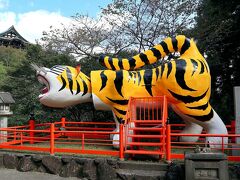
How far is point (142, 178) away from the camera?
21.5 ft

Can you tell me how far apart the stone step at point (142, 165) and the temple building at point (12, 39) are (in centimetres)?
3515

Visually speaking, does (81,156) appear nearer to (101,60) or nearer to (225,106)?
(101,60)

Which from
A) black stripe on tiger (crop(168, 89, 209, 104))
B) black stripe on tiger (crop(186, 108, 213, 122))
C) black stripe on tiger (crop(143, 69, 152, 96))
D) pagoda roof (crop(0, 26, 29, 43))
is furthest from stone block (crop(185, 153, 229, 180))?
pagoda roof (crop(0, 26, 29, 43))

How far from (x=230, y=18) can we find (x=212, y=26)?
823 mm

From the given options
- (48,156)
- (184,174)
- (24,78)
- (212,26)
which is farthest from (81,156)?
(24,78)

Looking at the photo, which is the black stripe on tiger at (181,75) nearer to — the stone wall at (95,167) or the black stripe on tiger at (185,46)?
the black stripe on tiger at (185,46)

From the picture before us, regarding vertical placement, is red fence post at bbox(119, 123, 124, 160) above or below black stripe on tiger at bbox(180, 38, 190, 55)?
below

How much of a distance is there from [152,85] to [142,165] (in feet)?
8.53

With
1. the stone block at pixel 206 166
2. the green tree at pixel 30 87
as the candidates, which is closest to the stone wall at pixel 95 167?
the stone block at pixel 206 166

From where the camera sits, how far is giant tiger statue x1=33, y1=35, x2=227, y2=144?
8.20m

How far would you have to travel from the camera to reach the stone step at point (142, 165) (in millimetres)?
6726

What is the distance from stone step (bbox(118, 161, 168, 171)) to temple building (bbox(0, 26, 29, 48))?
115ft

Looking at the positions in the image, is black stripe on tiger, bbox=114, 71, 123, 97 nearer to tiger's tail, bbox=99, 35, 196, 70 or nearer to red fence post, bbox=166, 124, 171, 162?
tiger's tail, bbox=99, 35, 196, 70

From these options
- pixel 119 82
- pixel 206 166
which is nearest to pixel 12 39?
pixel 119 82
